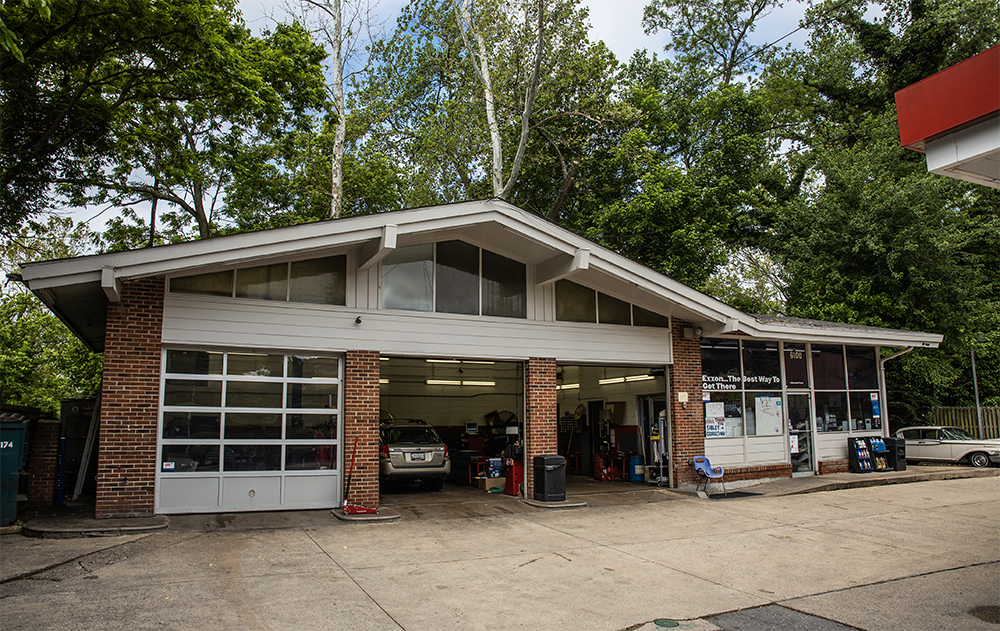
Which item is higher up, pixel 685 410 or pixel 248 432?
pixel 685 410

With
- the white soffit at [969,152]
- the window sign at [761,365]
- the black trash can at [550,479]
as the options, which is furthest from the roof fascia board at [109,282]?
the window sign at [761,365]

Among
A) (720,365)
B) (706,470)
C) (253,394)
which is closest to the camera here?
(253,394)

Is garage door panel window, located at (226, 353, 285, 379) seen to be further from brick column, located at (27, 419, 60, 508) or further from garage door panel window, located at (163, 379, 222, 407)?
brick column, located at (27, 419, 60, 508)

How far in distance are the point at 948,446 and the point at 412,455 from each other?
17.2 meters

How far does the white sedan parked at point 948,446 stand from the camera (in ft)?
65.4

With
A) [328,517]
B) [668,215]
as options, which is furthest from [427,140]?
[328,517]

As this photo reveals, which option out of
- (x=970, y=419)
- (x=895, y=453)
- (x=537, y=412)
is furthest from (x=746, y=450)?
(x=970, y=419)

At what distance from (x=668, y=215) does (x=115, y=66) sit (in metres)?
18.2

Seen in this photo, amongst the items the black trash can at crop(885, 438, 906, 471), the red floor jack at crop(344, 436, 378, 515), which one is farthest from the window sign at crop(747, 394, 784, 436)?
the red floor jack at crop(344, 436, 378, 515)

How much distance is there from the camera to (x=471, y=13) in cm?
2456

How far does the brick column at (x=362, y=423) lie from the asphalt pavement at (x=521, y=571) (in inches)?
33.6

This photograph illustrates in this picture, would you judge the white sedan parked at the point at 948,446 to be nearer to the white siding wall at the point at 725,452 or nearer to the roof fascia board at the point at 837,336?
the roof fascia board at the point at 837,336

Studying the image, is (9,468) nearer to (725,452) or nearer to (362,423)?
(362,423)

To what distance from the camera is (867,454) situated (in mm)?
16766
